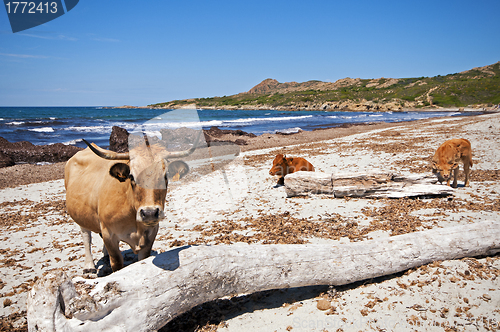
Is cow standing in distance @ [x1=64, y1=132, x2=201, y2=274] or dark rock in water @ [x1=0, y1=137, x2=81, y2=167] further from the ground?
cow standing in distance @ [x1=64, y1=132, x2=201, y2=274]

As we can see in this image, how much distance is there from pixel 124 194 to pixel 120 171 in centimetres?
44

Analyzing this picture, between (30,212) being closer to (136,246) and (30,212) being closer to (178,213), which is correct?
(178,213)

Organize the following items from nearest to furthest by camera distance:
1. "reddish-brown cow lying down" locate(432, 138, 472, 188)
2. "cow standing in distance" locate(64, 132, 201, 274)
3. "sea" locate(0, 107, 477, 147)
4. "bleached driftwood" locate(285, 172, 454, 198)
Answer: "cow standing in distance" locate(64, 132, 201, 274), "sea" locate(0, 107, 477, 147), "bleached driftwood" locate(285, 172, 454, 198), "reddish-brown cow lying down" locate(432, 138, 472, 188)

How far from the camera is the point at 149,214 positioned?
2.89 m

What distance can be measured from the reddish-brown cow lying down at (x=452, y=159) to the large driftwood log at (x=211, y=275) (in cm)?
369

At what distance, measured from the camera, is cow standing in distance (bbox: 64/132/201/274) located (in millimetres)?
3086

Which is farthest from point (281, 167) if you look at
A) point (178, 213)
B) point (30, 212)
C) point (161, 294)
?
point (30, 212)

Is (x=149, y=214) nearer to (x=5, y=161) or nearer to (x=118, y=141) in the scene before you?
(x=118, y=141)

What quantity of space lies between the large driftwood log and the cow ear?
1.03m

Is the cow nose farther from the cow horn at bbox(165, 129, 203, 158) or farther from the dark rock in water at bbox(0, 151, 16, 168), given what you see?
the dark rock in water at bbox(0, 151, 16, 168)

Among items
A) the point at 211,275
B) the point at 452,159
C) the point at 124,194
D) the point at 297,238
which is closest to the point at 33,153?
the point at 124,194

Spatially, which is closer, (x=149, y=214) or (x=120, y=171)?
(x=149, y=214)

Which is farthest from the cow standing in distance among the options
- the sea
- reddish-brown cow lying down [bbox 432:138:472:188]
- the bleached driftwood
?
reddish-brown cow lying down [bbox 432:138:472:188]

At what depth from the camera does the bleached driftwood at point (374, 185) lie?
276 inches
